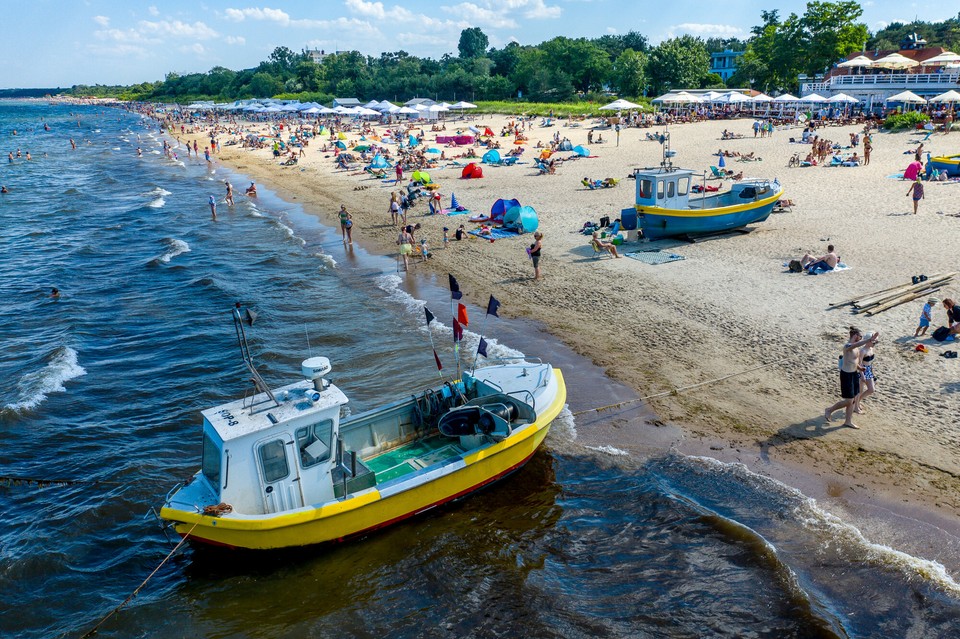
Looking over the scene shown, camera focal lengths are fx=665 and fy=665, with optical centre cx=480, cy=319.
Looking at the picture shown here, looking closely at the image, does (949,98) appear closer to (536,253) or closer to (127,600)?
(536,253)

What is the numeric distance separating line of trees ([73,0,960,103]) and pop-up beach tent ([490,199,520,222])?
5222cm

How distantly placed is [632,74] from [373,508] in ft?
256

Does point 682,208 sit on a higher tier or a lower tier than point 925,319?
higher

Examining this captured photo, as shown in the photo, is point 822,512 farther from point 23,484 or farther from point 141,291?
point 141,291

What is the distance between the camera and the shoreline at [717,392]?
389 inches

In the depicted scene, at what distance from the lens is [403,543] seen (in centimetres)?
989

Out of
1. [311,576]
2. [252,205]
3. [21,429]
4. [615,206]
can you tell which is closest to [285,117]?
[252,205]

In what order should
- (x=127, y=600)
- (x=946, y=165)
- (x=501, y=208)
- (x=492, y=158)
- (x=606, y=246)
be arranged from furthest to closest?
(x=492, y=158) < (x=946, y=165) < (x=501, y=208) < (x=606, y=246) < (x=127, y=600)

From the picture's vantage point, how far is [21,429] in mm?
13867

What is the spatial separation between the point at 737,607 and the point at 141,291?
21592 millimetres

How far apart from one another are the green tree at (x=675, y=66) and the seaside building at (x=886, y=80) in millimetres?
20708

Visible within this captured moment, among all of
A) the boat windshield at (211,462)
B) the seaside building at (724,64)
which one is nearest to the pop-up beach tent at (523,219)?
the boat windshield at (211,462)

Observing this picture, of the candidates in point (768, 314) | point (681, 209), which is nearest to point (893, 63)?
point (681, 209)

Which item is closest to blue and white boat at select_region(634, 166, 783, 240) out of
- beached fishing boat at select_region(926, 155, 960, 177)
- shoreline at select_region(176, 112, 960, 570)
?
shoreline at select_region(176, 112, 960, 570)
